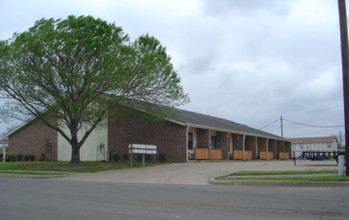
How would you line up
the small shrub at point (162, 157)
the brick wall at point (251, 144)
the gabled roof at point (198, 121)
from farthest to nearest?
1. the brick wall at point (251, 144)
2. the gabled roof at point (198, 121)
3. the small shrub at point (162, 157)

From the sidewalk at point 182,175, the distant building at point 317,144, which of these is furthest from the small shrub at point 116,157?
the distant building at point 317,144

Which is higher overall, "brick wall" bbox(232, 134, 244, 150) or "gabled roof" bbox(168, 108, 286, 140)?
"gabled roof" bbox(168, 108, 286, 140)

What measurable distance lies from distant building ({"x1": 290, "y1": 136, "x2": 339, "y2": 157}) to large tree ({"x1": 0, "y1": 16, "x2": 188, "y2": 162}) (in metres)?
64.3

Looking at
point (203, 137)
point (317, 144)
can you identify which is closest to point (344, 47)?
point (203, 137)

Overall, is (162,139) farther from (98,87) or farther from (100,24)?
(100,24)

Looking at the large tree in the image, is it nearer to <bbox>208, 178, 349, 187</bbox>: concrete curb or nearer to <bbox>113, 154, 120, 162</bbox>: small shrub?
<bbox>113, 154, 120, 162</bbox>: small shrub

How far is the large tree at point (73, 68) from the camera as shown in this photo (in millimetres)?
21859

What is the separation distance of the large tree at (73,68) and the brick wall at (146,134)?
3445 mm

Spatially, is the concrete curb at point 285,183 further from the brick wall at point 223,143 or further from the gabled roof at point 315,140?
the gabled roof at point 315,140

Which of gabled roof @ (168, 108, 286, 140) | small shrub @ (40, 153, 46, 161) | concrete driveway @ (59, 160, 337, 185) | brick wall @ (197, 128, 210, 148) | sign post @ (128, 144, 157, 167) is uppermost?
→ gabled roof @ (168, 108, 286, 140)

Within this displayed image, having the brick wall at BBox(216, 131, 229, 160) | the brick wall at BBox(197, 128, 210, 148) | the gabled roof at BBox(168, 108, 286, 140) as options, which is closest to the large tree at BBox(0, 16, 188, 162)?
the gabled roof at BBox(168, 108, 286, 140)

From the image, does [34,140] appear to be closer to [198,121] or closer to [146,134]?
[146,134]

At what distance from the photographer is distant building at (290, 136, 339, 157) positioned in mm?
81188

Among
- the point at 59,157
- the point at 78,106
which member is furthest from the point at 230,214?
the point at 59,157
